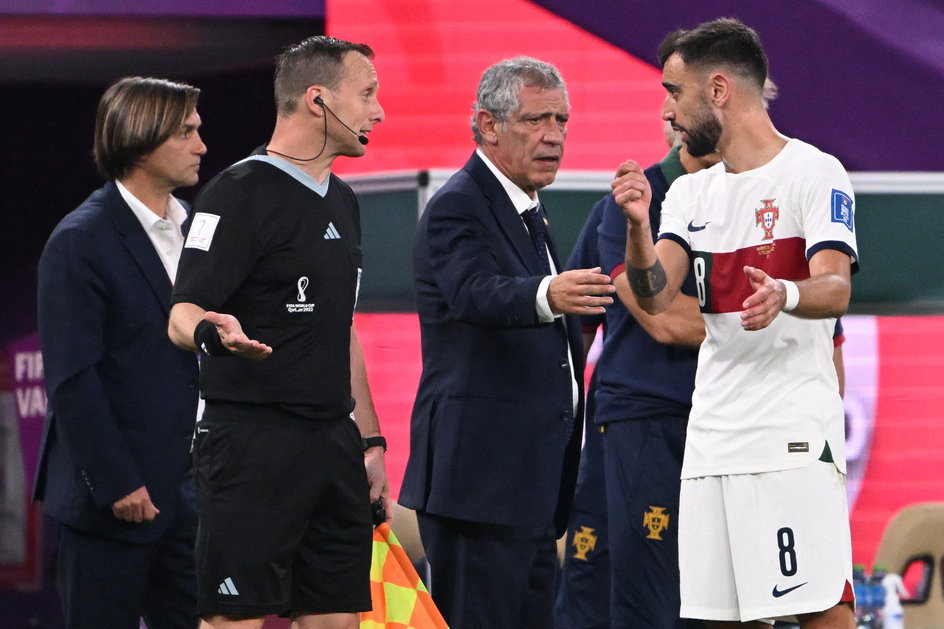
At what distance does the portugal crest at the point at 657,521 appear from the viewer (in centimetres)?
399

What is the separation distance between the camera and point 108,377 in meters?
3.78

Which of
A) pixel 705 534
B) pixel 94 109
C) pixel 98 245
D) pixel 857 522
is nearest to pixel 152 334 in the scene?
pixel 98 245

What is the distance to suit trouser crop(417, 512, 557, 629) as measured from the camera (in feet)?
12.2

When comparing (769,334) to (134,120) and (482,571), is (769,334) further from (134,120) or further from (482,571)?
(134,120)

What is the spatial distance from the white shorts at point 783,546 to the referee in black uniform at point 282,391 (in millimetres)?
918

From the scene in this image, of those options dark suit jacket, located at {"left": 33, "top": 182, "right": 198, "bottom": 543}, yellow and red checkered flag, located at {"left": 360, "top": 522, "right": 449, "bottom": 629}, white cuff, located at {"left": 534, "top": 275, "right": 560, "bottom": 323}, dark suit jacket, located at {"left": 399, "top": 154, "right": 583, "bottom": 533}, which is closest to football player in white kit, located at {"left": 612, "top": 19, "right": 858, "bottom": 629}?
white cuff, located at {"left": 534, "top": 275, "right": 560, "bottom": 323}

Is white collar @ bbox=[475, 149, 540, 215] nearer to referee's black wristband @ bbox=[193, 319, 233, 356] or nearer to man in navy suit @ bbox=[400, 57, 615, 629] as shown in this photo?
man in navy suit @ bbox=[400, 57, 615, 629]

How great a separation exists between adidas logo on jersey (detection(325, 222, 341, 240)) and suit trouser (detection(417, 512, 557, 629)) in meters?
0.87

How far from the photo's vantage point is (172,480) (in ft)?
12.6

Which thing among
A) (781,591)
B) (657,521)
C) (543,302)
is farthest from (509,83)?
(781,591)

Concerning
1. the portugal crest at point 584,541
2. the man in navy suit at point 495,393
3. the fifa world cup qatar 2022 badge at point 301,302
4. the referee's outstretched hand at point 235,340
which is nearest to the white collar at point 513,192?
the man in navy suit at point 495,393

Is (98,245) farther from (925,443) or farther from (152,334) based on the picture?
(925,443)

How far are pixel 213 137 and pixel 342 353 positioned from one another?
310 centimetres

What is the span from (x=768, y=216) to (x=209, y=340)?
1.43 metres
